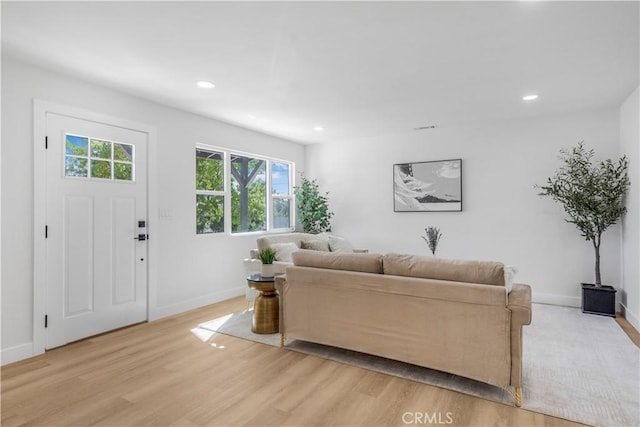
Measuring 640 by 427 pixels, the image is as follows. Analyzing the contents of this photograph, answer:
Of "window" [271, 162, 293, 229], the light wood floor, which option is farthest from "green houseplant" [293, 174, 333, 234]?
the light wood floor

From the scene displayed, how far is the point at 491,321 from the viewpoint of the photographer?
7.16ft

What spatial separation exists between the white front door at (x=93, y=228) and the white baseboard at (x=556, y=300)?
491cm

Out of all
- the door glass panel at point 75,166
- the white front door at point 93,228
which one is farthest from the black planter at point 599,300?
the door glass panel at point 75,166

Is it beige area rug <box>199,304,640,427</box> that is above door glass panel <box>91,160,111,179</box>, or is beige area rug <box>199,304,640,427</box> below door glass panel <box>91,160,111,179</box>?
below

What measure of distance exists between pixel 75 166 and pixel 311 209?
11.2ft

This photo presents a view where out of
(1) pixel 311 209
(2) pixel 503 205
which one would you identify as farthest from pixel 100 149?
(2) pixel 503 205

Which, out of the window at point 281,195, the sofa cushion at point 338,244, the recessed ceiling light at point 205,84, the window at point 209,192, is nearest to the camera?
the recessed ceiling light at point 205,84

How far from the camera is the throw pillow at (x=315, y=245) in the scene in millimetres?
4587

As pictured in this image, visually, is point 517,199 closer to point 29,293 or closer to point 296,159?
point 296,159

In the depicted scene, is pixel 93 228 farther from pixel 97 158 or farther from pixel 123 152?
pixel 123 152

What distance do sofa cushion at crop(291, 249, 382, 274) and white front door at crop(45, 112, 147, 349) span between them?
1.95 meters

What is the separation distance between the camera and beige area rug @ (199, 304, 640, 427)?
2.11 meters

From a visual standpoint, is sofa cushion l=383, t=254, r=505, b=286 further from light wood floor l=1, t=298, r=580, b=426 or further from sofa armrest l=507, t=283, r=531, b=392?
light wood floor l=1, t=298, r=580, b=426

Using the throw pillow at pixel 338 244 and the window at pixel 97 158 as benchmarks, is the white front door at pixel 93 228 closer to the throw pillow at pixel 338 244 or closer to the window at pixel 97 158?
the window at pixel 97 158
